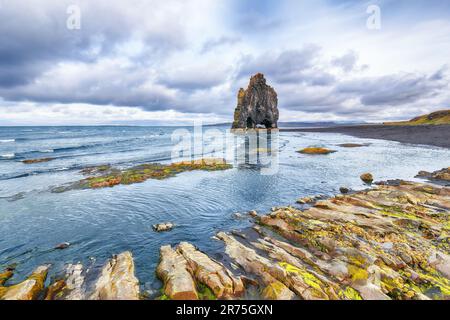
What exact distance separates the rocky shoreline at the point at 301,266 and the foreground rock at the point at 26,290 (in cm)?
3

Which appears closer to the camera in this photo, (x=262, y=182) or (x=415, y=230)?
(x=415, y=230)

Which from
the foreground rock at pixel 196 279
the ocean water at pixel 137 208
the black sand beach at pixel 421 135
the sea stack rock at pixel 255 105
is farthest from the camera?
the sea stack rock at pixel 255 105

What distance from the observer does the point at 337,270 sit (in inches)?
405

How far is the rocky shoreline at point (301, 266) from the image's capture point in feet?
29.0

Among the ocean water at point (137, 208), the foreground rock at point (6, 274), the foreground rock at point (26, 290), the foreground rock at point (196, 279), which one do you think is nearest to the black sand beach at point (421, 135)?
the ocean water at point (137, 208)

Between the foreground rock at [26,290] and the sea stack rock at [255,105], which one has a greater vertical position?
the sea stack rock at [255,105]

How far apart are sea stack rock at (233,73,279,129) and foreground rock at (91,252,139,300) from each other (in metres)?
152

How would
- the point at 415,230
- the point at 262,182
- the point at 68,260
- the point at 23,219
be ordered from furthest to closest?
the point at 262,182 < the point at 23,219 < the point at 415,230 < the point at 68,260

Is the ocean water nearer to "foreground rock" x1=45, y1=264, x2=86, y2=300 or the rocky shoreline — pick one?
"foreground rock" x1=45, y1=264, x2=86, y2=300

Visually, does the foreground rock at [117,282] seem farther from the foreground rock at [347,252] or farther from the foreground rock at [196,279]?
the foreground rock at [347,252]

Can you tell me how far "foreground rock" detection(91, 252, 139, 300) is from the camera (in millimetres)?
8578

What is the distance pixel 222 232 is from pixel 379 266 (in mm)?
8603
